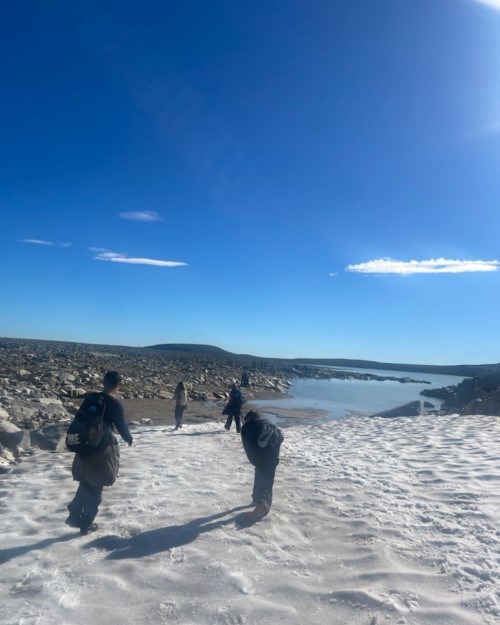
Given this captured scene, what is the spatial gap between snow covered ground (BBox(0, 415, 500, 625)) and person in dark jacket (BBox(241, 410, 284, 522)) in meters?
0.25

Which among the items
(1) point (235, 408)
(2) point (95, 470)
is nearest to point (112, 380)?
(2) point (95, 470)

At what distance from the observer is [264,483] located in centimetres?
539

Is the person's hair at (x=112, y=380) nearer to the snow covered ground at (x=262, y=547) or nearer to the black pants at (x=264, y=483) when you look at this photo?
the snow covered ground at (x=262, y=547)

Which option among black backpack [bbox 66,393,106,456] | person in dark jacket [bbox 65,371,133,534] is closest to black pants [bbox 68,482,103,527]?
person in dark jacket [bbox 65,371,133,534]

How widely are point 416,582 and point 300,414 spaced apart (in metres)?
16.1

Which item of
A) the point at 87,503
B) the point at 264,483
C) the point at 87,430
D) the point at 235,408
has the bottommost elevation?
the point at 87,503

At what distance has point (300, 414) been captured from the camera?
19.5 m

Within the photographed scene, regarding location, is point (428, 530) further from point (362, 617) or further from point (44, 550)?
point (44, 550)

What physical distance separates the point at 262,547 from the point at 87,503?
1803 mm

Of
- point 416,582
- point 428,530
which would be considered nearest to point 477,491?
point 428,530

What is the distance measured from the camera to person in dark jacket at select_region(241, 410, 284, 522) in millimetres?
5367

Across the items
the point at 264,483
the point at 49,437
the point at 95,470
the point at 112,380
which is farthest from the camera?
the point at 49,437

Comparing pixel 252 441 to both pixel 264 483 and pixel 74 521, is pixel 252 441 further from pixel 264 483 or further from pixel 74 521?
pixel 74 521

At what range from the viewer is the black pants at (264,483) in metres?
5.34
